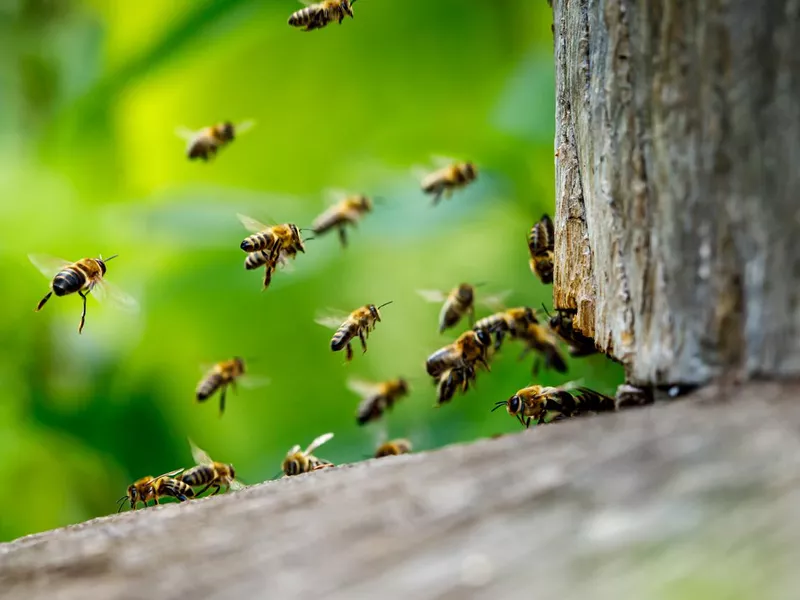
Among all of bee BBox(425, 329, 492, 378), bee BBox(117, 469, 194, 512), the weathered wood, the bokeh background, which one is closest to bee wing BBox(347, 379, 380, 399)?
the bokeh background

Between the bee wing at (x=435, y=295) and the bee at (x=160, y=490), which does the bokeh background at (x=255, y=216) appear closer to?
the bee wing at (x=435, y=295)

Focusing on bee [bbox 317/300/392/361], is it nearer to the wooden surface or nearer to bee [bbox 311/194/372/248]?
bee [bbox 311/194/372/248]

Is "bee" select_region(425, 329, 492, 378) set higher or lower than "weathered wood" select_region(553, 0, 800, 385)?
higher

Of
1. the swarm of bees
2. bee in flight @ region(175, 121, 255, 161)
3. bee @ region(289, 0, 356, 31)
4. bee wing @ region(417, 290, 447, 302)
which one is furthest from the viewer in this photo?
bee in flight @ region(175, 121, 255, 161)

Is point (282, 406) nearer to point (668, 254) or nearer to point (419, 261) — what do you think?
point (419, 261)

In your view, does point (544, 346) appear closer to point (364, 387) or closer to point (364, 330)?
point (364, 330)

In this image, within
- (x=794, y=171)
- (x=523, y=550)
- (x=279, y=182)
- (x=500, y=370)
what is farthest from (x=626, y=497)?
(x=279, y=182)

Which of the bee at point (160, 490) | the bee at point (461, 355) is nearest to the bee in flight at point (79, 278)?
the bee at point (160, 490)
